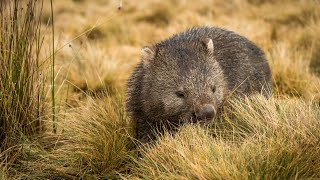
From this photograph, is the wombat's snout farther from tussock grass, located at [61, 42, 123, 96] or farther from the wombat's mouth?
tussock grass, located at [61, 42, 123, 96]

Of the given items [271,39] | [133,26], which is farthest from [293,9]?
[133,26]

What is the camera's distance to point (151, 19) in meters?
10.8

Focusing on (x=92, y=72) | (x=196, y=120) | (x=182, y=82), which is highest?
(x=182, y=82)

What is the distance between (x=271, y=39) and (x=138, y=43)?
2.13 meters

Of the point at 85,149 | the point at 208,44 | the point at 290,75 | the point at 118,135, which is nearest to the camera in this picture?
the point at 85,149

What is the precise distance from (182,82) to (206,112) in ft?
1.24

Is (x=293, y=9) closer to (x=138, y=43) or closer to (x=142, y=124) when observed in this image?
(x=138, y=43)

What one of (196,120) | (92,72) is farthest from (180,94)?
(92,72)

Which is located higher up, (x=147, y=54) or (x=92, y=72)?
(x=147, y=54)

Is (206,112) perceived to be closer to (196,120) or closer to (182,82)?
(196,120)

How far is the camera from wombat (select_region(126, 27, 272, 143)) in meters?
3.87

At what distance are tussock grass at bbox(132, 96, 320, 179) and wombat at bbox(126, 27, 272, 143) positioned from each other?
0.64 ft

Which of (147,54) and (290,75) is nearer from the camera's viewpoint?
(147,54)

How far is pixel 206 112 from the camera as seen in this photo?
3.64m
